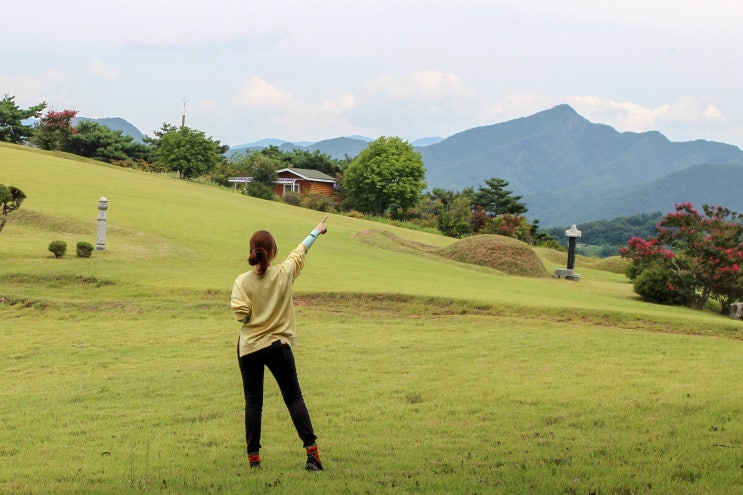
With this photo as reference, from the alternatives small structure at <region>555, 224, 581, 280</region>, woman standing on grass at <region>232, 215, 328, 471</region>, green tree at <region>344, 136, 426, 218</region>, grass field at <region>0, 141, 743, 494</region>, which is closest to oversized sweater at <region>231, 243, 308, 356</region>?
woman standing on grass at <region>232, 215, 328, 471</region>

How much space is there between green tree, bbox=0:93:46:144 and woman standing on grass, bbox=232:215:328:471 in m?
78.0

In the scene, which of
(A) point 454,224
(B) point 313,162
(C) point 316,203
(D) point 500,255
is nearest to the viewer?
(D) point 500,255

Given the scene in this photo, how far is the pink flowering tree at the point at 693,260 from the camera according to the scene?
24.6 metres

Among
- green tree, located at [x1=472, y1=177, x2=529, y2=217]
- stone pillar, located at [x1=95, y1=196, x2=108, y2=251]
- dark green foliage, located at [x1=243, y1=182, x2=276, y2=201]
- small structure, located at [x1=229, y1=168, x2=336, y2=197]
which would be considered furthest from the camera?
green tree, located at [x1=472, y1=177, x2=529, y2=217]

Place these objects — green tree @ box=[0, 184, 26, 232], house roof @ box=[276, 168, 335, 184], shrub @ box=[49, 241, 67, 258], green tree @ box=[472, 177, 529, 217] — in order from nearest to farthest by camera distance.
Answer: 1. green tree @ box=[0, 184, 26, 232]
2. shrub @ box=[49, 241, 67, 258]
3. house roof @ box=[276, 168, 335, 184]
4. green tree @ box=[472, 177, 529, 217]

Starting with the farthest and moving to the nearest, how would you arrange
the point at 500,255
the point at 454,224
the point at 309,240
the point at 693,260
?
the point at 454,224
the point at 500,255
the point at 693,260
the point at 309,240

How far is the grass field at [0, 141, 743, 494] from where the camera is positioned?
6.16m

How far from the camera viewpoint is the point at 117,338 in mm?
13977

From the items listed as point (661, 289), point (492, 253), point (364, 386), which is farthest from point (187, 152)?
point (364, 386)

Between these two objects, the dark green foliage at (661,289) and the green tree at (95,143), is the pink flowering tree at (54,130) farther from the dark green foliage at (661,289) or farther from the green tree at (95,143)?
the dark green foliage at (661,289)

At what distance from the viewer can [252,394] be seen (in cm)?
639

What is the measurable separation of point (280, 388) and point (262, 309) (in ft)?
2.29

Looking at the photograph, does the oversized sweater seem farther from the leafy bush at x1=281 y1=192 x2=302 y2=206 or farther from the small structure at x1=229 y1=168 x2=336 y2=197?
the small structure at x1=229 y1=168 x2=336 y2=197

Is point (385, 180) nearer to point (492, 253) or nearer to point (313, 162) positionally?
point (313, 162)
